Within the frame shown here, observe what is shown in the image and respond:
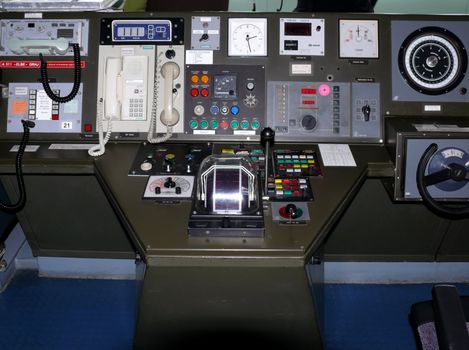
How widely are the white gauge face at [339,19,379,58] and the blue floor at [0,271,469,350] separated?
3.74 feet

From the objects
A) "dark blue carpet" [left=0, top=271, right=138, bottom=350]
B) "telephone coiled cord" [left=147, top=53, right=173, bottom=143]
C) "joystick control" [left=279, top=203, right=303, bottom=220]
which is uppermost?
"telephone coiled cord" [left=147, top=53, right=173, bottom=143]

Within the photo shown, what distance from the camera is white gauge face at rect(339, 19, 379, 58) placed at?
2043 millimetres

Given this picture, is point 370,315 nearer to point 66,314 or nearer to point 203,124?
point 203,124

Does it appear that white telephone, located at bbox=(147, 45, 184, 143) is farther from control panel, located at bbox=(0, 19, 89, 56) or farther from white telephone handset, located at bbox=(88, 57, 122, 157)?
control panel, located at bbox=(0, 19, 89, 56)

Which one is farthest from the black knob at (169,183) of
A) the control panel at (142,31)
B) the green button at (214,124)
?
the control panel at (142,31)

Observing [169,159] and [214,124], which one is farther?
[214,124]

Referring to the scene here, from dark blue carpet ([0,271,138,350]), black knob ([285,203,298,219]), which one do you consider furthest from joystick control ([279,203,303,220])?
dark blue carpet ([0,271,138,350])

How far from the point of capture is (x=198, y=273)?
1.27 meters

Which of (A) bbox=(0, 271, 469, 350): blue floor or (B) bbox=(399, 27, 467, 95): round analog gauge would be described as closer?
(B) bbox=(399, 27, 467, 95): round analog gauge

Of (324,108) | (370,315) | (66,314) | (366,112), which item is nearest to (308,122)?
(324,108)

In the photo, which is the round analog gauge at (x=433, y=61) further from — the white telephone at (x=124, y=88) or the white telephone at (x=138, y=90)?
the white telephone at (x=124, y=88)

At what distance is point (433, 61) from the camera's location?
6.64 ft

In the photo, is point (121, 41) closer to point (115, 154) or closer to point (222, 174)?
point (115, 154)

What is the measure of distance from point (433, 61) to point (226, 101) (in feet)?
2.81
